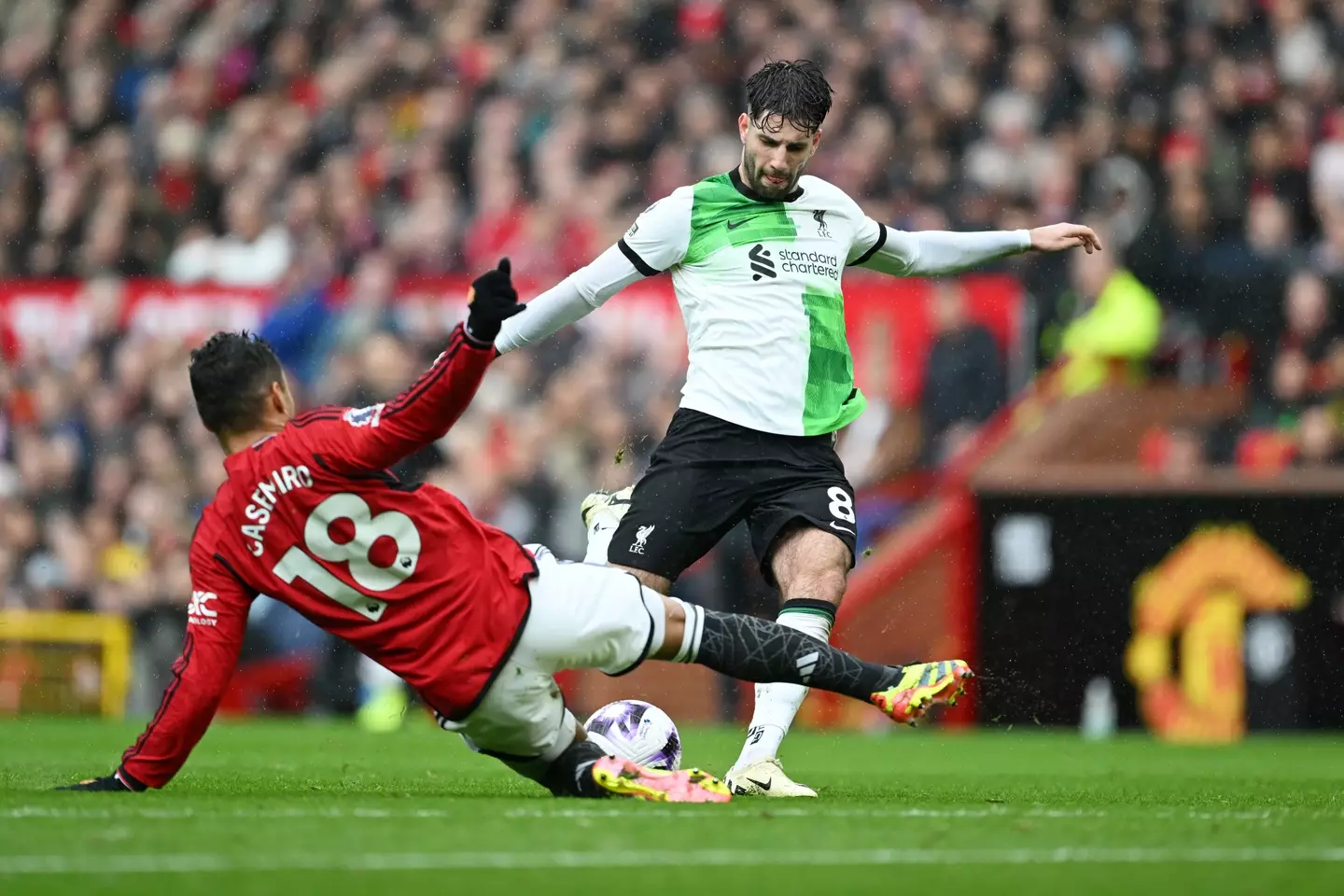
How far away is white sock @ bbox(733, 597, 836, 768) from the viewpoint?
6.32 meters

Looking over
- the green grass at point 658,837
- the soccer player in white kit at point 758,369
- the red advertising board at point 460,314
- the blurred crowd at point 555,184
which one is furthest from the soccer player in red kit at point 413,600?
the red advertising board at point 460,314

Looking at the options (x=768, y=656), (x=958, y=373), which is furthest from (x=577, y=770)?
(x=958, y=373)

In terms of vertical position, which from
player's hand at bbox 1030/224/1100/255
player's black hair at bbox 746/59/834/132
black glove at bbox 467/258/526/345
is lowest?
black glove at bbox 467/258/526/345

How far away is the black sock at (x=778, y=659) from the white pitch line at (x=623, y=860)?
114 centimetres

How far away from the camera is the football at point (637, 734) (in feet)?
21.1

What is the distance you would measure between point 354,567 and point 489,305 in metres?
0.83

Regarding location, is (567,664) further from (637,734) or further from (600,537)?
(600,537)

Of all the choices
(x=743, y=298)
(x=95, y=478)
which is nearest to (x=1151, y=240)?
(x=743, y=298)

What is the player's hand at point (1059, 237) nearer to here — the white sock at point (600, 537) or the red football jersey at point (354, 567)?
the white sock at point (600, 537)

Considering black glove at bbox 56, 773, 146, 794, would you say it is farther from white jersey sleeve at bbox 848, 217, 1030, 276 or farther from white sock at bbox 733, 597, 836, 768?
white jersey sleeve at bbox 848, 217, 1030, 276

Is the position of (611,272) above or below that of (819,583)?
above

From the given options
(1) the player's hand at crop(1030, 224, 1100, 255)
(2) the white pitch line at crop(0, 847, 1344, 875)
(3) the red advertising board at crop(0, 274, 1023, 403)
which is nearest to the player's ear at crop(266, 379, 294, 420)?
(2) the white pitch line at crop(0, 847, 1344, 875)

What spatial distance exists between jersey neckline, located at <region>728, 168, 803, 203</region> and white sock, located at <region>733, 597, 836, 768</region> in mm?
1360

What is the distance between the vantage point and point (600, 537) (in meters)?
6.79
